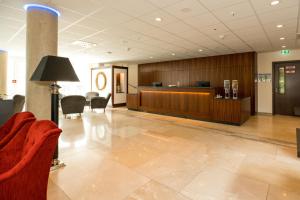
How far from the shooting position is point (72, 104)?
24.1ft

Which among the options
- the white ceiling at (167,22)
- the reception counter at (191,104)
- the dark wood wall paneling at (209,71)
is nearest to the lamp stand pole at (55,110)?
the white ceiling at (167,22)

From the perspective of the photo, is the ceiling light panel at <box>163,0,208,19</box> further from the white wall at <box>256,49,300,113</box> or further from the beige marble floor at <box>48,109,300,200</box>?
the white wall at <box>256,49,300,113</box>

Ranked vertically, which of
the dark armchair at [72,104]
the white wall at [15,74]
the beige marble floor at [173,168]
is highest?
the white wall at [15,74]

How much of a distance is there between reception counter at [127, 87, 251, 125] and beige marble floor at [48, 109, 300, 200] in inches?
53.4

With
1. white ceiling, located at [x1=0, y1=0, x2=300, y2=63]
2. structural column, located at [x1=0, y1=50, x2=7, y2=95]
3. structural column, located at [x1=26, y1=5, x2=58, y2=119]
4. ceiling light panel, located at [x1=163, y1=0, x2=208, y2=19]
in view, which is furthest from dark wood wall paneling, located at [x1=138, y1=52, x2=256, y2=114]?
structural column, located at [x1=26, y1=5, x2=58, y2=119]

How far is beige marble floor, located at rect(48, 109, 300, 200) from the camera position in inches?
90.0

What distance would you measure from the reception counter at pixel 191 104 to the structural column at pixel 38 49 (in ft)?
17.8

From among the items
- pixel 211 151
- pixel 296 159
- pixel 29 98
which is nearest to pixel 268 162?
pixel 296 159

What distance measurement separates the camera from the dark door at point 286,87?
7.53 metres

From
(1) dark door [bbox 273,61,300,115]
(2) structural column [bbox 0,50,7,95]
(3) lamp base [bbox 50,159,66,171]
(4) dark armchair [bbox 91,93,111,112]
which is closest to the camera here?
(3) lamp base [bbox 50,159,66,171]

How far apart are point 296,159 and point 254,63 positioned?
5657 mm

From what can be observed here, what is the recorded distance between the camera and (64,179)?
2604mm

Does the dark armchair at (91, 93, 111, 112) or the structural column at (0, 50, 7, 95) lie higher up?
the structural column at (0, 50, 7, 95)

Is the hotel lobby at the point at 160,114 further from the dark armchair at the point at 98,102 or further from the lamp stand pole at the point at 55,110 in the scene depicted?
the dark armchair at the point at 98,102
